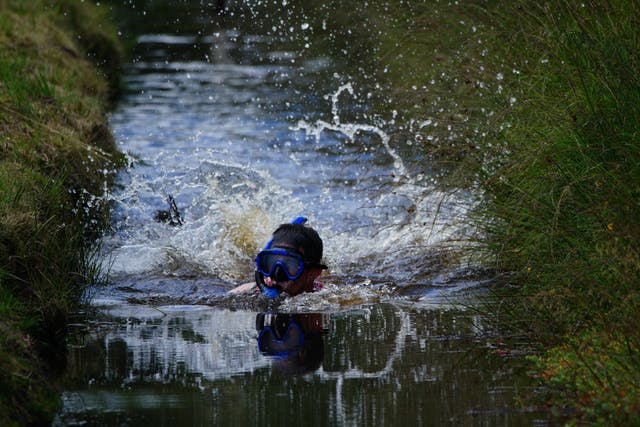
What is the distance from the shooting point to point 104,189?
1003 centimetres

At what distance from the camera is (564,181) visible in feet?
19.9

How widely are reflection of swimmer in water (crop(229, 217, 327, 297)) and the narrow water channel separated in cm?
14

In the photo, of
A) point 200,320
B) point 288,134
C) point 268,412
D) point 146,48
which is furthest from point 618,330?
point 146,48

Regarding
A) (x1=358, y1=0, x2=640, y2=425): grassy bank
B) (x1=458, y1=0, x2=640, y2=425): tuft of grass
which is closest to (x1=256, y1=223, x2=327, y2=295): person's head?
(x1=358, y1=0, x2=640, y2=425): grassy bank

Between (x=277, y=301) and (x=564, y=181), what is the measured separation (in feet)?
7.61

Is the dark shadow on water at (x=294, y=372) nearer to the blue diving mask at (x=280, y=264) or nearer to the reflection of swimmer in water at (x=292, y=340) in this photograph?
the reflection of swimmer in water at (x=292, y=340)

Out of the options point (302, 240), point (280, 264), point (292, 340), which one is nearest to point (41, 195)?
point (280, 264)

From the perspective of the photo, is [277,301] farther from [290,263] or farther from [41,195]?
[41,195]

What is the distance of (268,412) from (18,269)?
2.10 m

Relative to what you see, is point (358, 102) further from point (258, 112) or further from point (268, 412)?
point (268, 412)

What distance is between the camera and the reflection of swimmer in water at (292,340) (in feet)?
18.4

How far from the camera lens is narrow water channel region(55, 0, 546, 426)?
495 cm

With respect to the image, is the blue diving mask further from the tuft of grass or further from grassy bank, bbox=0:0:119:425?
the tuft of grass

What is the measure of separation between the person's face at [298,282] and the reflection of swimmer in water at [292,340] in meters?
0.43
